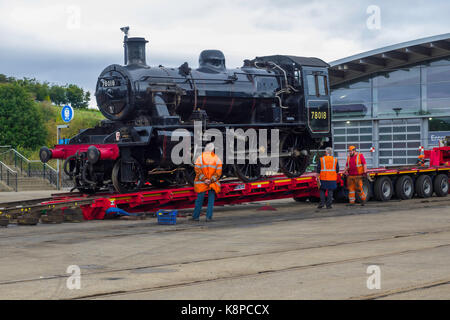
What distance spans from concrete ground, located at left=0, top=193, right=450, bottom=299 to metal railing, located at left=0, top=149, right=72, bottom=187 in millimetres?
16692

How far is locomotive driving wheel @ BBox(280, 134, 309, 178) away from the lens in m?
19.8

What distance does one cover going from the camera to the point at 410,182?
2253cm

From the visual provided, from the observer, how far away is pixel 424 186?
906 inches

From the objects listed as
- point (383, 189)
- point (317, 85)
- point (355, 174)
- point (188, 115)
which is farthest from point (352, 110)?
point (188, 115)

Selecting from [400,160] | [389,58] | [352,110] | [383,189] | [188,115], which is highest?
[389,58]

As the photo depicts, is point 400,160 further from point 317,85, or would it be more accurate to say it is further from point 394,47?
point 317,85

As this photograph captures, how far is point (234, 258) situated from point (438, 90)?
30307mm

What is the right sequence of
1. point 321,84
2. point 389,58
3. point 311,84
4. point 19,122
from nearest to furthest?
1. point 311,84
2. point 321,84
3. point 389,58
4. point 19,122

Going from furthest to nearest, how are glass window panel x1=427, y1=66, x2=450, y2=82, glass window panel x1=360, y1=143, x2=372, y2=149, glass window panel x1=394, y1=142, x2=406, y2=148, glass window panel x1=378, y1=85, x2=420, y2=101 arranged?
glass window panel x1=360, y1=143, x2=372, y2=149 < glass window panel x1=394, y1=142, x2=406, y2=148 < glass window panel x1=378, y1=85, x2=420, y2=101 < glass window panel x1=427, y1=66, x2=450, y2=82

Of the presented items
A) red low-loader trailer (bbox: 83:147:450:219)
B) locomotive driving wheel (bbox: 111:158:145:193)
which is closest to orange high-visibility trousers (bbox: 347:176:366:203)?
red low-loader trailer (bbox: 83:147:450:219)

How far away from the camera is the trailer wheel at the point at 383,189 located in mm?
21453

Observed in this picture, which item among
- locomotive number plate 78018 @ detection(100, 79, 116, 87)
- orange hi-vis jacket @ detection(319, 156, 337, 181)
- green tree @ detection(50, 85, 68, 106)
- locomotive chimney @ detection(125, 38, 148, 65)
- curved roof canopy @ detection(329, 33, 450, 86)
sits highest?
green tree @ detection(50, 85, 68, 106)

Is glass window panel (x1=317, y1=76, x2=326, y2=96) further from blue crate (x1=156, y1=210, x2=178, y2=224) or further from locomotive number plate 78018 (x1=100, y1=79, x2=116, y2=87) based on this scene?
blue crate (x1=156, y1=210, x2=178, y2=224)
